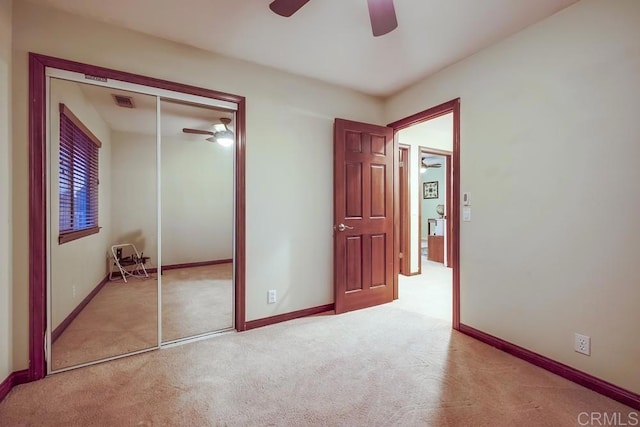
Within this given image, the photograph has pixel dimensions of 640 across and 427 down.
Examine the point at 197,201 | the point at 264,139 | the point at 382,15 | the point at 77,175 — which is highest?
the point at 382,15

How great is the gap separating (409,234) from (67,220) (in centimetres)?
433

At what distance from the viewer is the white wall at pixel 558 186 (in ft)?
5.62

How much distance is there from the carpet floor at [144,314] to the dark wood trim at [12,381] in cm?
16

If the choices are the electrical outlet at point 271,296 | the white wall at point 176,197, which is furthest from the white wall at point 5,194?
the electrical outlet at point 271,296

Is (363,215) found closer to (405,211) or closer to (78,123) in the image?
(405,211)

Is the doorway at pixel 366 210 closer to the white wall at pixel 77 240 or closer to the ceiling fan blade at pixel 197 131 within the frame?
the ceiling fan blade at pixel 197 131

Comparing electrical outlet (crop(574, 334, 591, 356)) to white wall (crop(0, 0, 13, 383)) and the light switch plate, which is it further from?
white wall (crop(0, 0, 13, 383))

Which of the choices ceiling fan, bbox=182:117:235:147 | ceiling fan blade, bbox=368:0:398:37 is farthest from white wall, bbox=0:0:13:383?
ceiling fan blade, bbox=368:0:398:37

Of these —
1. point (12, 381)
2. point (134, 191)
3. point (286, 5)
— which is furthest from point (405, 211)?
point (12, 381)

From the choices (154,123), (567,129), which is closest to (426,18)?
(567,129)

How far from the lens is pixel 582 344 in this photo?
1874 millimetres

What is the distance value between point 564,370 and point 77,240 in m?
3.97

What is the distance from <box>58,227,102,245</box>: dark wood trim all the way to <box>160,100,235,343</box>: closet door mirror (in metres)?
0.61

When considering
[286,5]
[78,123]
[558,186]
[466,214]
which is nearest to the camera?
[286,5]
